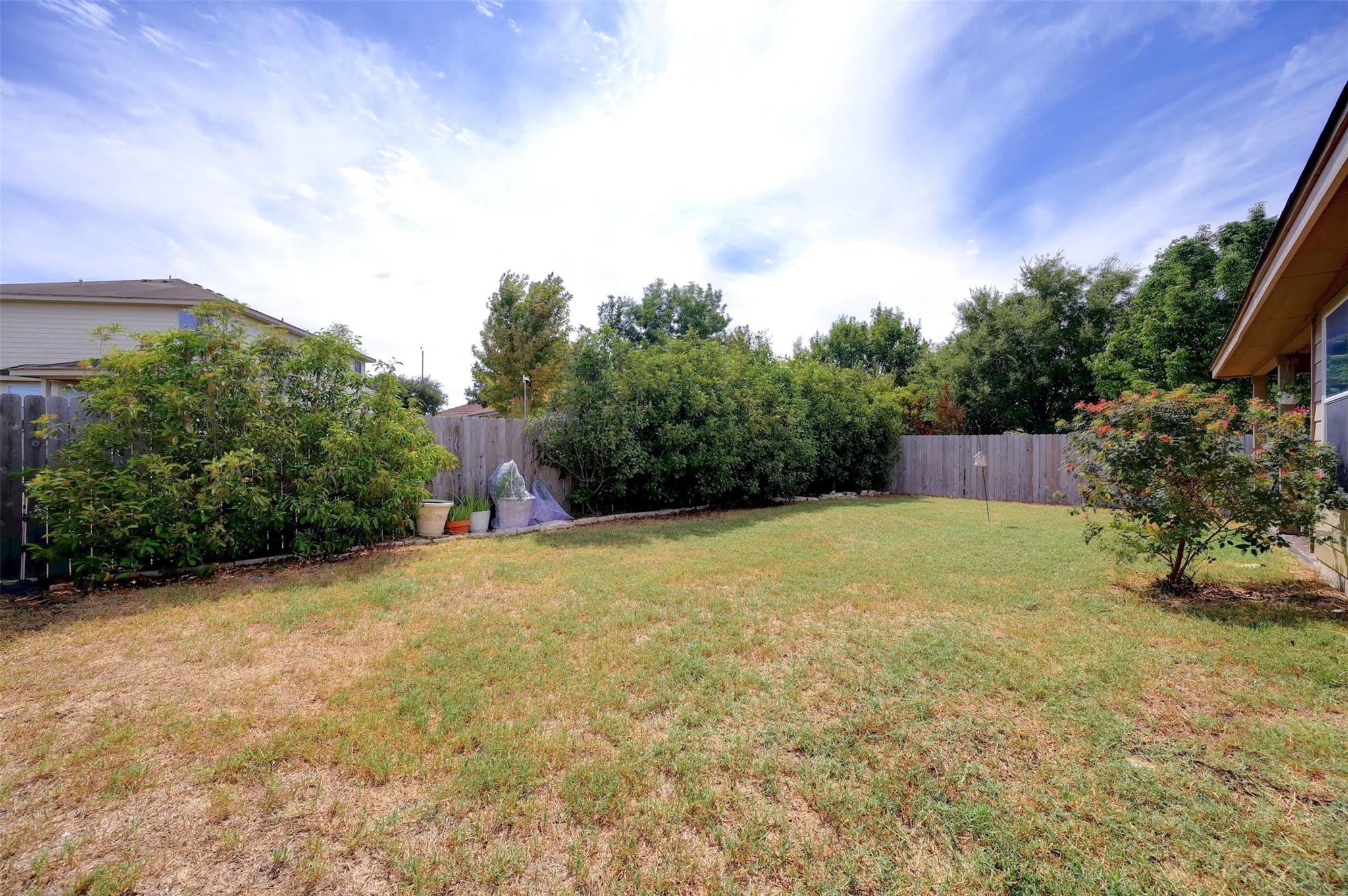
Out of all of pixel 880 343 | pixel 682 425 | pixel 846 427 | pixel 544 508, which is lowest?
pixel 544 508

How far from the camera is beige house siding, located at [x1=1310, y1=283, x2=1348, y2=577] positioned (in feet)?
14.2

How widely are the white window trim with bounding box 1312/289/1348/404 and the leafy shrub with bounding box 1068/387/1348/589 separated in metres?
1.17

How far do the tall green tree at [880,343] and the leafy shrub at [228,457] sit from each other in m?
25.9

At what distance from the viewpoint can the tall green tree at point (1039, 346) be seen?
20.8m

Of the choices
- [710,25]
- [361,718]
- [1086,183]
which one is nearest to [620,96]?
[710,25]

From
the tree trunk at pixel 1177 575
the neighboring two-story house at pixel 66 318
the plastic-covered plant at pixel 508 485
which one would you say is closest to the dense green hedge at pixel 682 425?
the plastic-covered plant at pixel 508 485

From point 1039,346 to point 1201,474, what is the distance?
793 inches

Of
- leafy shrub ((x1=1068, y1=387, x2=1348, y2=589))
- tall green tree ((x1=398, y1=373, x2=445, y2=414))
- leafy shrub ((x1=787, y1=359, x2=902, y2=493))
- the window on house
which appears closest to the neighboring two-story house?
leafy shrub ((x1=787, y1=359, x2=902, y2=493))

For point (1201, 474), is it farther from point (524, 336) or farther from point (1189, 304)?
point (1189, 304)

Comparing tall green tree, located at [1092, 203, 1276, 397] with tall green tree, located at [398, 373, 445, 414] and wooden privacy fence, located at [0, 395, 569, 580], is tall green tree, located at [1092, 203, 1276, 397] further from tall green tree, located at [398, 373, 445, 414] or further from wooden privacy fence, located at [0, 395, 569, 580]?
tall green tree, located at [398, 373, 445, 414]

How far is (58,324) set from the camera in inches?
514

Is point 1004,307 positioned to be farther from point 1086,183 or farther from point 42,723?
point 42,723

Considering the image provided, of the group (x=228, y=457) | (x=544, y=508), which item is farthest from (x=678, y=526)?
(x=228, y=457)

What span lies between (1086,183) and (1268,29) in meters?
4.06
